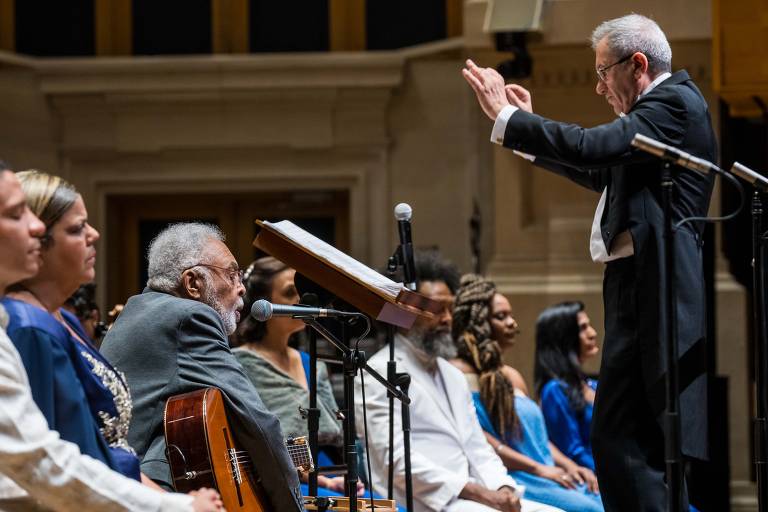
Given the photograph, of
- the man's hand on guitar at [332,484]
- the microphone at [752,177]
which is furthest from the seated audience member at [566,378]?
the microphone at [752,177]

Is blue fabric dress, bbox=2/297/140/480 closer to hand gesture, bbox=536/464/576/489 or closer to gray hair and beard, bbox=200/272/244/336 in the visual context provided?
gray hair and beard, bbox=200/272/244/336

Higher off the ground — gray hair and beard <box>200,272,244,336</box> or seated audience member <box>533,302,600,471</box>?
gray hair and beard <box>200,272,244,336</box>

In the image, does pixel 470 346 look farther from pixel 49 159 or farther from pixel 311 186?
pixel 49 159

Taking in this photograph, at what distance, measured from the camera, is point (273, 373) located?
5.02 meters

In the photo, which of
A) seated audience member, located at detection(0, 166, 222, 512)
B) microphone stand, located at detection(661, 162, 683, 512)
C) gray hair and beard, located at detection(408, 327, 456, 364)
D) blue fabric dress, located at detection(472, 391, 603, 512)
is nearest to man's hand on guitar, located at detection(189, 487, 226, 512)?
seated audience member, located at detection(0, 166, 222, 512)

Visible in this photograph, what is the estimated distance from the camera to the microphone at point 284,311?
3.50 meters

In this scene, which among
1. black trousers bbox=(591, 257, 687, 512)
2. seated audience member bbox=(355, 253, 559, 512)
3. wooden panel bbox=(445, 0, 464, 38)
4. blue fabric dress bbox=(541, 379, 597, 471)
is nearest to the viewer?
black trousers bbox=(591, 257, 687, 512)

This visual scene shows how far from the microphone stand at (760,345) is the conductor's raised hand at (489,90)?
0.72 m

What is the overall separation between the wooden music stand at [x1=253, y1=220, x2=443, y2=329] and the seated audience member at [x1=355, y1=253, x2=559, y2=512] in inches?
47.3

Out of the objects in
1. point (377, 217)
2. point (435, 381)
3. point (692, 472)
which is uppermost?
point (377, 217)

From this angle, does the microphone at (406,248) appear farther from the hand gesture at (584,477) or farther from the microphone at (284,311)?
the hand gesture at (584,477)

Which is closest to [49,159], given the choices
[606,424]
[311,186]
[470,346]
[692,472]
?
[311,186]

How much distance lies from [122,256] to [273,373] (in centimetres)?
406

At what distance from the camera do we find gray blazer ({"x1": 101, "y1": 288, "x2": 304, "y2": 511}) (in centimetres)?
364
